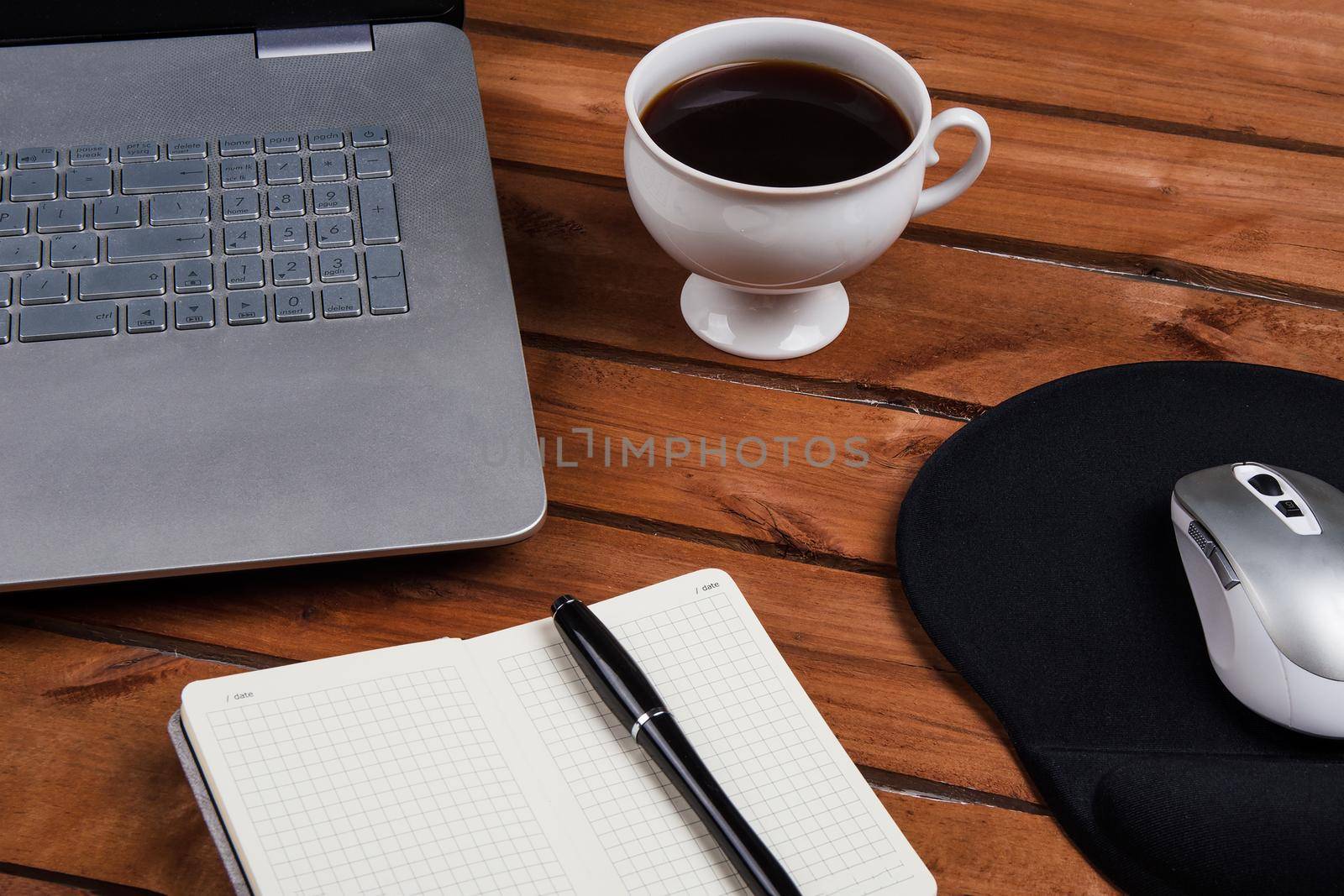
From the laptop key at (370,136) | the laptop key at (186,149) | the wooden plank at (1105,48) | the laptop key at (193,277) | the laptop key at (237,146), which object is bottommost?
the laptop key at (193,277)

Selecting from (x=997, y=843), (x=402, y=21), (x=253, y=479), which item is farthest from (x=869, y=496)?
(x=402, y=21)

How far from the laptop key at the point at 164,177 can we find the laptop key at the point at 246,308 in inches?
3.1

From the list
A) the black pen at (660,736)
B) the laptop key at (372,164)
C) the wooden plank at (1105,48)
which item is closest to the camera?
the black pen at (660,736)

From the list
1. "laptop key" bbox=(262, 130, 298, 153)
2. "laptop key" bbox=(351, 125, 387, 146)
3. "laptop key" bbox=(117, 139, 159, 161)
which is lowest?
"laptop key" bbox=(117, 139, 159, 161)

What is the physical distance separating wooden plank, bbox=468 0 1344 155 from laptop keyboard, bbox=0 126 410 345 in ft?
0.87

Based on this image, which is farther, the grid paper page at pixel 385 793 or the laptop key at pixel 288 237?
the laptop key at pixel 288 237

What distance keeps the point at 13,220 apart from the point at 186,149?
0.29ft

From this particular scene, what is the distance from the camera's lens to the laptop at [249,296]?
49cm

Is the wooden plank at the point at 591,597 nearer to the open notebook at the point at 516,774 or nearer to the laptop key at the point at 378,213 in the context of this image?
the open notebook at the point at 516,774

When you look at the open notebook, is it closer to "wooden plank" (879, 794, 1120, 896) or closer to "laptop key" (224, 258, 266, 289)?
"wooden plank" (879, 794, 1120, 896)

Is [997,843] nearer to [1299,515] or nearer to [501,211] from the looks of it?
[1299,515]

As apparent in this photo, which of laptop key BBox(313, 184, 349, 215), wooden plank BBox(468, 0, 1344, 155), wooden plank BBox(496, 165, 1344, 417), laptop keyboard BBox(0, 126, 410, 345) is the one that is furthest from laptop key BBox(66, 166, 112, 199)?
wooden plank BBox(468, 0, 1344, 155)

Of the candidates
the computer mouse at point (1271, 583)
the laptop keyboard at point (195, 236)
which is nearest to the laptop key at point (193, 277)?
the laptop keyboard at point (195, 236)

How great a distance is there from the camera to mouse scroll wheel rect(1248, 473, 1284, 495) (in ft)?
1.60
